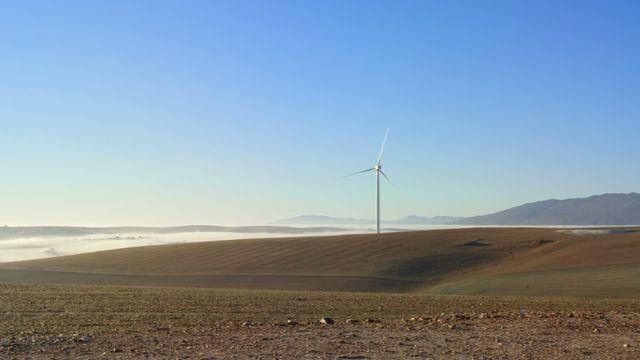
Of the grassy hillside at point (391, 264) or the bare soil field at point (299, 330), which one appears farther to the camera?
the grassy hillside at point (391, 264)

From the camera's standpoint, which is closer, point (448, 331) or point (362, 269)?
point (448, 331)

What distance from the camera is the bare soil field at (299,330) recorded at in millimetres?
11500

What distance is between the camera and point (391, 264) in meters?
46.3

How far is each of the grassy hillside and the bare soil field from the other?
14.3m

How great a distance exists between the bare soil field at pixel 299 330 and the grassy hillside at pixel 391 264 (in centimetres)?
1433

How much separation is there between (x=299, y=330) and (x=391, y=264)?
32902mm

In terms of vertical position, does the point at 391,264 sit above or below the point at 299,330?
below

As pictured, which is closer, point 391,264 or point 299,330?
point 299,330

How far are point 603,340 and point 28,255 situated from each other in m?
63.8

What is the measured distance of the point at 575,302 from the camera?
72.9 feet

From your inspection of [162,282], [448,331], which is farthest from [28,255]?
[448,331]

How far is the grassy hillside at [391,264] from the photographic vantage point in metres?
35.7

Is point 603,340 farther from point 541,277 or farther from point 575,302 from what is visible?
point 541,277

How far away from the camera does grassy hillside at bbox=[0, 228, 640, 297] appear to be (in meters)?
35.7
